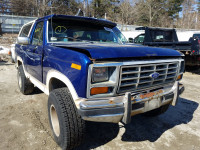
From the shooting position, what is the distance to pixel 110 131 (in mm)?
2979

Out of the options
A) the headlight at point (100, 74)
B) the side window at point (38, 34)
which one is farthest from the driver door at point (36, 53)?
the headlight at point (100, 74)

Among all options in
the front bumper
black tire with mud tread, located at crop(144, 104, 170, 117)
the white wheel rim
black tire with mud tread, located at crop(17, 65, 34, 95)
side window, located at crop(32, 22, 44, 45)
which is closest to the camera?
the front bumper

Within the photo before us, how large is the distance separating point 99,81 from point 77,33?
156 cm

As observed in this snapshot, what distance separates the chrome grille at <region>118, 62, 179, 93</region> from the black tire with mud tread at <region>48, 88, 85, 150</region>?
65cm

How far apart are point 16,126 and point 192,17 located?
37697 mm

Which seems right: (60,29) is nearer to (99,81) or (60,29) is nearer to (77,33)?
(77,33)

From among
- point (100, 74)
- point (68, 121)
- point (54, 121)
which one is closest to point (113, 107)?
point (100, 74)

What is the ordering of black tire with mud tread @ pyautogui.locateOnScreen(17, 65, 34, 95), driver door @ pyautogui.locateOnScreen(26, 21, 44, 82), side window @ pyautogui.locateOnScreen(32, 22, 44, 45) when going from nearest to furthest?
driver door @ pyautogui.locateOnScreen(26, 21, 44, 82)
side window @ pyautogui.locateOnScreen(32, 22, 44, 45)
black tire with mud tread @ pyautogui.locateOnScreen(17, 65, 34, 95)

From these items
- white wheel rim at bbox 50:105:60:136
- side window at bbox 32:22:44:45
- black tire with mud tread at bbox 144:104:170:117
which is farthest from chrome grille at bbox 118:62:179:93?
side window at bbox 32:22:44:45

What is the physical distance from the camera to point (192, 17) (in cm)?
3284

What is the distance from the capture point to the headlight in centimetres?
193

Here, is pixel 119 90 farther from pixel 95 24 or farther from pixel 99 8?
pixel 99 8

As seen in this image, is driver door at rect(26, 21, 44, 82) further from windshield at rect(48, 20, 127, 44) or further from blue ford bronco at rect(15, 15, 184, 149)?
windshield at rect(48, 20, 127, 44)

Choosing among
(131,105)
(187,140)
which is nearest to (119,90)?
(131,105)
